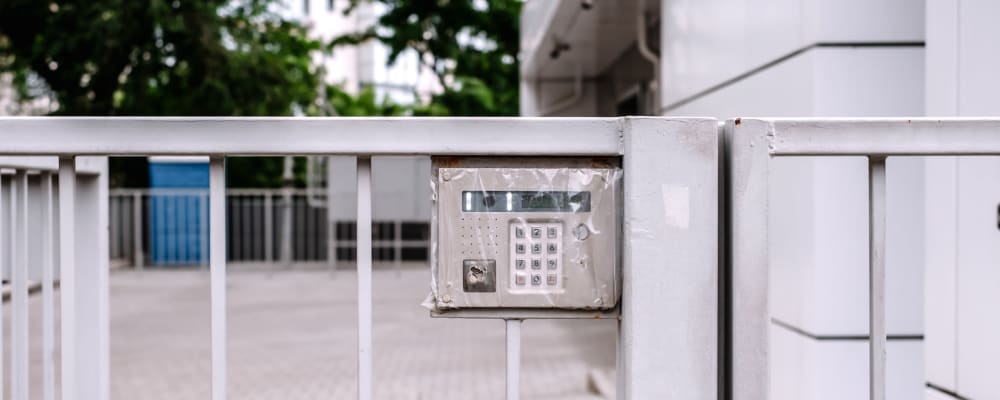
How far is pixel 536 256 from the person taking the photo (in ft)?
5.11

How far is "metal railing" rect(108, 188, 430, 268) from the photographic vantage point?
16266 millimetres

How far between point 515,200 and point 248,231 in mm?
15702

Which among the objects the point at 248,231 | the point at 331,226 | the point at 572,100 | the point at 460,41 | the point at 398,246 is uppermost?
the point at 460,41

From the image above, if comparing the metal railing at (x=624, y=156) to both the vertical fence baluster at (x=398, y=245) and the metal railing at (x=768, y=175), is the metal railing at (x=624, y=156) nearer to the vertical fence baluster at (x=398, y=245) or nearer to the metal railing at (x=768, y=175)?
the metal railing at (x=768, y=175)

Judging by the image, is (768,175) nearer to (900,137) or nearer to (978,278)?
(900,137)

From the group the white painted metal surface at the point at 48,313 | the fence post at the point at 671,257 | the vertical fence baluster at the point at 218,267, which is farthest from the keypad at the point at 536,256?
the white painted metal surface at the point at 48,313

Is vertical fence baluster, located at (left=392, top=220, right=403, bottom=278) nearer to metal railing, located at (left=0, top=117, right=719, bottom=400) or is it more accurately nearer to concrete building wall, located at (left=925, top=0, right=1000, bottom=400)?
concrete building wall, located at (left=925, top=0, right=1000, bottom=400)

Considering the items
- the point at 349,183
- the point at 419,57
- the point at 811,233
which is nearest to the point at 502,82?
the point at 419,57

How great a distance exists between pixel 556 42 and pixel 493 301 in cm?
837

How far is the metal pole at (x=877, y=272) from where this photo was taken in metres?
1.52

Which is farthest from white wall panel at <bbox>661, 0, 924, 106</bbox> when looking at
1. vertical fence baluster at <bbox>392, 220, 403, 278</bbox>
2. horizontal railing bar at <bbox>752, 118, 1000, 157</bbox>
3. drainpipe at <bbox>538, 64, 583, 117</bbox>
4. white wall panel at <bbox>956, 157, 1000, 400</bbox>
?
vertical fence baluster at <bbox>392, 220, 403, 278</bbox>

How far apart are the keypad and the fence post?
0.11 meters

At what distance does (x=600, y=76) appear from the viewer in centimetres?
1268

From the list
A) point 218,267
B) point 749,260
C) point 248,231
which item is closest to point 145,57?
point 248,231
